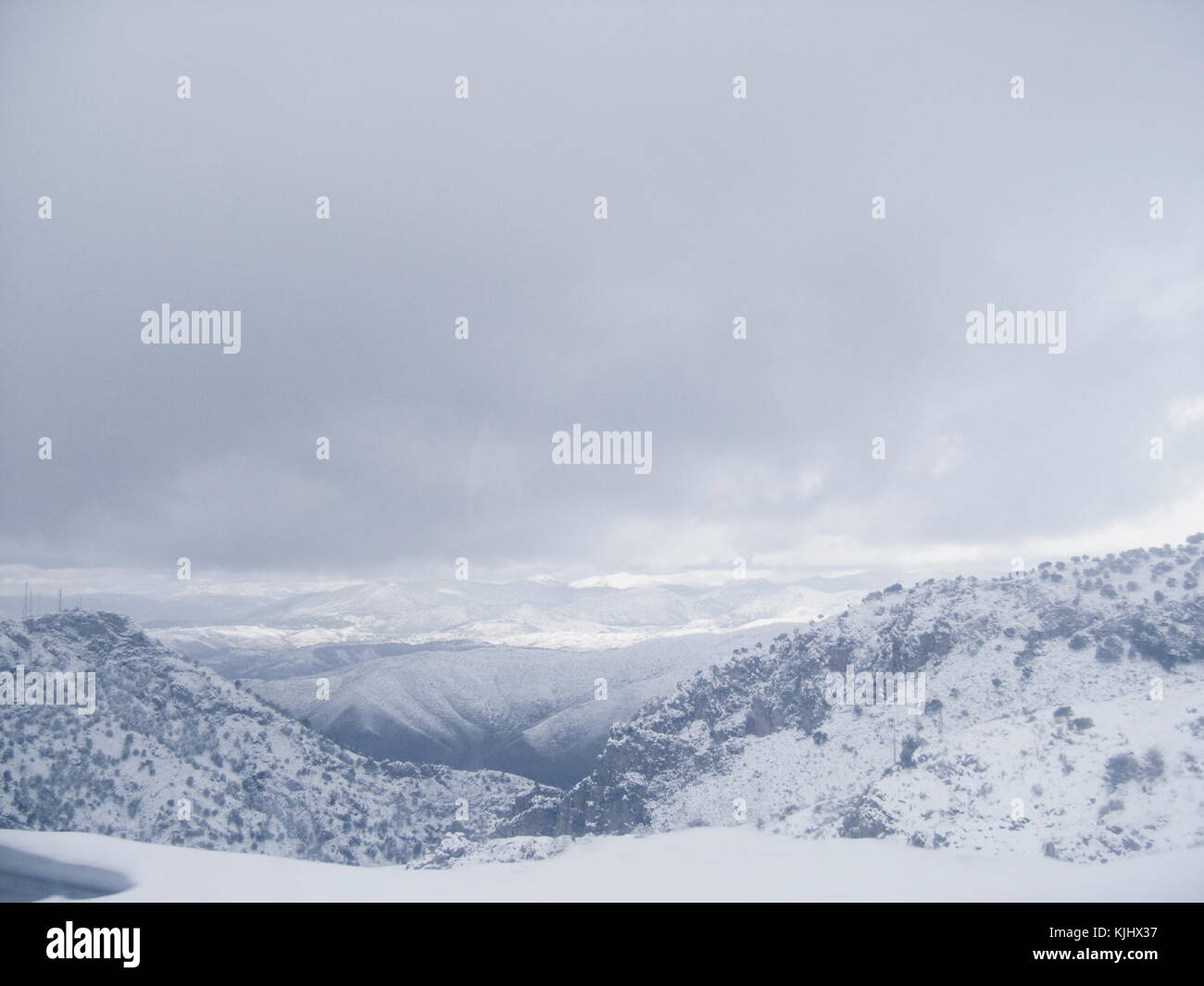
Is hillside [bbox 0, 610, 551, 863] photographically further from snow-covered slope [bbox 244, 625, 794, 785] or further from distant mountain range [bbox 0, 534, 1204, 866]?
snow-covered slope [bbox 244, 625, 794, 785]

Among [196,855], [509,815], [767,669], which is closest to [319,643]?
[509,815]

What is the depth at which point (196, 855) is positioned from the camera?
10672 millimetres

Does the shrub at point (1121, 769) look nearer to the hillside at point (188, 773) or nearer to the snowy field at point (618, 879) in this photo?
the snowy field at point (618, 879)

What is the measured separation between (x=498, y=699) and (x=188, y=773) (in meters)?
18.6

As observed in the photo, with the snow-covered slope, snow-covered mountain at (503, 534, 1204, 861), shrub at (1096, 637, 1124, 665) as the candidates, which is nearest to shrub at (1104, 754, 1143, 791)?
snow-covered mountain at (503, 534, 1204, 861)

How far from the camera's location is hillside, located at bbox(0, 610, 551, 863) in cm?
2114

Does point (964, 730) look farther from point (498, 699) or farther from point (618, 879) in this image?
point (498, 699)

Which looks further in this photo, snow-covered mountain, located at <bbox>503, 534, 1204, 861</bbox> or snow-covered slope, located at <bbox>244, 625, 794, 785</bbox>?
snow-covered slope, located at <bbox>244, 625, 794, 785</bbox>

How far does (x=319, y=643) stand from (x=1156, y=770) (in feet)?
112

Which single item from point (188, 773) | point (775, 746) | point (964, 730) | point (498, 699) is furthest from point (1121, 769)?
point (498, 699)

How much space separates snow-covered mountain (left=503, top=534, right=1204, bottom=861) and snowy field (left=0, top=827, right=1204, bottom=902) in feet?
8.34

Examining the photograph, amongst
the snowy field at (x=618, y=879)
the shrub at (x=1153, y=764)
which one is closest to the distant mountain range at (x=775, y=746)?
the shrub at (x=1153, y=764)
